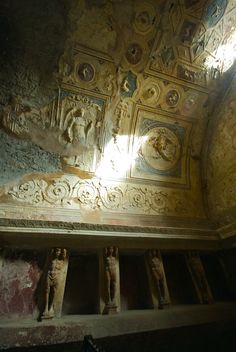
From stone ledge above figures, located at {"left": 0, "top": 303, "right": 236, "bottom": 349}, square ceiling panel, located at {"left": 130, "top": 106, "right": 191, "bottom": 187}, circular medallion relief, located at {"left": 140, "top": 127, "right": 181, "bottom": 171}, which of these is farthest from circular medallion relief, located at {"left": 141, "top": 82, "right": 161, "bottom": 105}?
stone ledge above figures, located at {"left": 0, "top": 303, "right": 236, "bottom": 349}

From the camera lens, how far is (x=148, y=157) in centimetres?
497

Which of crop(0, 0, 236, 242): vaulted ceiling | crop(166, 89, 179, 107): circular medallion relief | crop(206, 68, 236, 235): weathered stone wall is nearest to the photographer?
crop(0, 0, 236, 242): vaulted ceiling

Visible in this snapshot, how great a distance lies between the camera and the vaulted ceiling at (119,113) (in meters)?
3.65

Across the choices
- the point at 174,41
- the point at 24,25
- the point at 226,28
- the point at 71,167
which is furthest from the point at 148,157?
the point at 24,25

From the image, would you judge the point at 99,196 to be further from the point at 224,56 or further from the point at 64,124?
the point at 224,56

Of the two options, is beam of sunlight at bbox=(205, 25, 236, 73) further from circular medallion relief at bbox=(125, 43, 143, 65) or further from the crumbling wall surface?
the crumbling wall surface

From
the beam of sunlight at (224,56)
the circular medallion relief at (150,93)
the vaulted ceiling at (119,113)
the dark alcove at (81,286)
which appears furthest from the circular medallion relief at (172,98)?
the dark alcove at (81,286)

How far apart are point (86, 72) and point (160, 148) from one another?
2.24 metres

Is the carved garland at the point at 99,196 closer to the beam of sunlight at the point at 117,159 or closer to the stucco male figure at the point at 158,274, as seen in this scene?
the beam of sunlight at the point at 117,159

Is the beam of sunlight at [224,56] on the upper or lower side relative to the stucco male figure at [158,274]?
upper

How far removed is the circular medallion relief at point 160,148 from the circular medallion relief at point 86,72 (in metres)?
1.71

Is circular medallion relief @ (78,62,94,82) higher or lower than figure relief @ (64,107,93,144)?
higher

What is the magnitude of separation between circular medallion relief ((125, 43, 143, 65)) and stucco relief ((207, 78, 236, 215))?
227 centimetres

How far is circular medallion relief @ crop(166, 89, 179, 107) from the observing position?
4.76 meters
